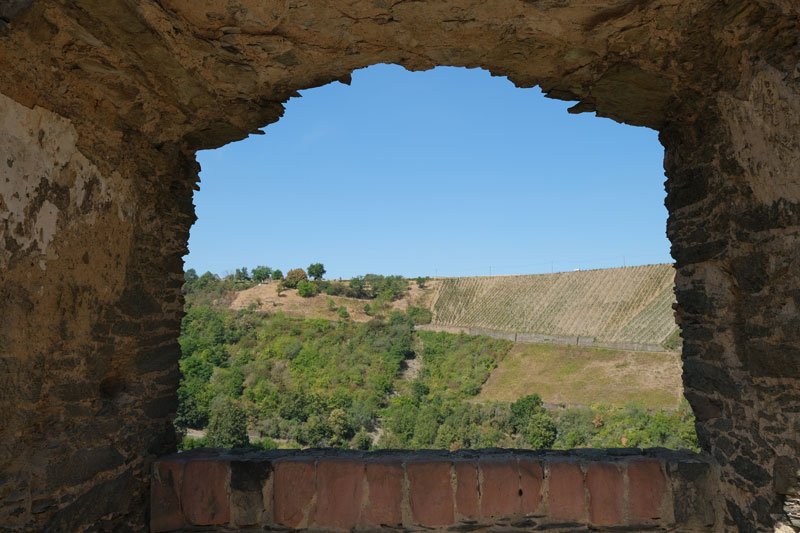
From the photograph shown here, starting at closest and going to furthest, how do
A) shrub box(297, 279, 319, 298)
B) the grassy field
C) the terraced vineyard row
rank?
1. the grassy field
2. the terraced vineyard row
3. shrub box(297, 279, 319, 298)

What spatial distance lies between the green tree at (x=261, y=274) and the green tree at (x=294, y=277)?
344 cm

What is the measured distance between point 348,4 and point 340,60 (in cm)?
42

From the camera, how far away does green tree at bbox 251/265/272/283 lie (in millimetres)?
50156

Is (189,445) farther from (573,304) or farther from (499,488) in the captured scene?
(573,304)

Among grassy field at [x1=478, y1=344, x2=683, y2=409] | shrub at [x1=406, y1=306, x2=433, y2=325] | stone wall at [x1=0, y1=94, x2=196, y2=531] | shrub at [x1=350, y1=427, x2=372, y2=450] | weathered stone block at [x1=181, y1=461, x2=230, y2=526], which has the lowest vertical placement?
shrub at [x1=350, y1=427, x2=372, y2=450]

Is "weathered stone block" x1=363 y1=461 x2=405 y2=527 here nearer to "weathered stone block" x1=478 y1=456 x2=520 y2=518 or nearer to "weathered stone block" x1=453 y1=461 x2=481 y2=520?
"weathered stone block" x1=453 y1=461 x2=481 y2=520

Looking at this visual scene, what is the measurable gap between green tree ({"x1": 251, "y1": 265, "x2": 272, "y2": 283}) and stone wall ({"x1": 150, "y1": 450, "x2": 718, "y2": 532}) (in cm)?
4819

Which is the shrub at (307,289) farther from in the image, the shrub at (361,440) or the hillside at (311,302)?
the shrub at (361,440)

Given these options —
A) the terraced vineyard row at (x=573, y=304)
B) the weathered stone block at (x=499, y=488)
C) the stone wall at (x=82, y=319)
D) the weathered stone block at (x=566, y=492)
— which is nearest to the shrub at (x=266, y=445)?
the stone wall at (x=82, y=319)

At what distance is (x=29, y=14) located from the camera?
6.20 ft

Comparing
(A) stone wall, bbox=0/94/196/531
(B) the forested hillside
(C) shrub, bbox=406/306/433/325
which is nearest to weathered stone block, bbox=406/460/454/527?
(A) stone wall, bbox=0/94/196/531

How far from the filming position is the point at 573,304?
34500mm

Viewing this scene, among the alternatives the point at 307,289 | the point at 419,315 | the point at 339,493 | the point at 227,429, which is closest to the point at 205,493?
the point at 339,493

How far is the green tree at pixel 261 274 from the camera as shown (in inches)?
1975
